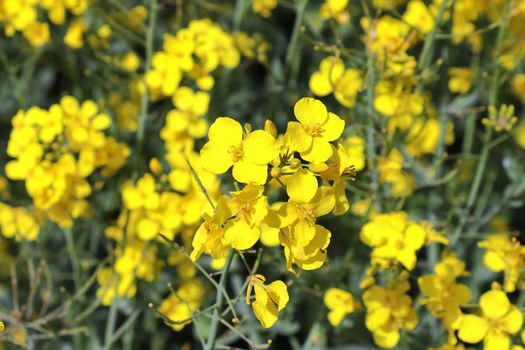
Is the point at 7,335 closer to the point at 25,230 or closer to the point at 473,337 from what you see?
the point at 25,230

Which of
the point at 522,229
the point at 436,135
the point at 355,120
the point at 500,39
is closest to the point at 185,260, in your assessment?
the point at 355,120

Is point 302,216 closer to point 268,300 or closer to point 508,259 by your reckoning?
point 268,300

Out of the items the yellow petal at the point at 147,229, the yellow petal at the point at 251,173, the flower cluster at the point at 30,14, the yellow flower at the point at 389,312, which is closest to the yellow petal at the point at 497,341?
the yellow flower at the point at 389,312

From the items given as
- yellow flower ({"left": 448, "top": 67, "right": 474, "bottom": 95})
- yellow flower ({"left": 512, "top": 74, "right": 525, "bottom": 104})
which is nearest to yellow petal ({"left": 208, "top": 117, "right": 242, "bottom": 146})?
yellow flower ({"left": 448, "top": 67, "right": 474, "bottom": 95})

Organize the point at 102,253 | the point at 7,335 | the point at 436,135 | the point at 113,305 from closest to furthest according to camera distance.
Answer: the point at 7,335 → the point at 113,305 → the point at 436,135 → the point at 102,253

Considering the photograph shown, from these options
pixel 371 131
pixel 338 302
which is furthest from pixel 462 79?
pixel 338 302

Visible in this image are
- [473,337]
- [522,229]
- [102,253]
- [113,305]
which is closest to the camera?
[473,337]

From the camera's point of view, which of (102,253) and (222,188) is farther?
(102,253)

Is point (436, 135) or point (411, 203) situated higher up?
point (436, 135)
